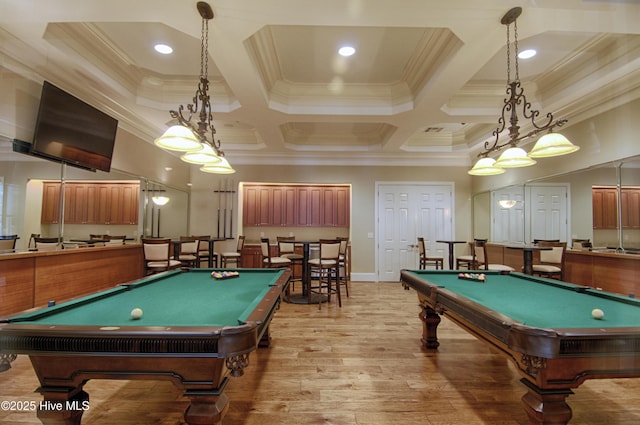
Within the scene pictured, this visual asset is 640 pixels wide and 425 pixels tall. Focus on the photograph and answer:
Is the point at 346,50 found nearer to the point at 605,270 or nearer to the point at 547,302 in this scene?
the point at 547,302

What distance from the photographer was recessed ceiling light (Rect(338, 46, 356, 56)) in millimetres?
3314

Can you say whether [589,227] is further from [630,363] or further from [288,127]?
[288,127]

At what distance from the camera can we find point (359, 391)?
2213 millimetres

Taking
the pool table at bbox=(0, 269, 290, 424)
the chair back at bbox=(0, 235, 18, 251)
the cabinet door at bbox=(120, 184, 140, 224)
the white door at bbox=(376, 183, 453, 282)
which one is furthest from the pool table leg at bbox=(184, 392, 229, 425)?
the white door at bbox=(376, 183, 453, 282)

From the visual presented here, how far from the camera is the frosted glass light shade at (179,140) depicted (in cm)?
245

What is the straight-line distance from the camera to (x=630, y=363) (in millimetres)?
1370

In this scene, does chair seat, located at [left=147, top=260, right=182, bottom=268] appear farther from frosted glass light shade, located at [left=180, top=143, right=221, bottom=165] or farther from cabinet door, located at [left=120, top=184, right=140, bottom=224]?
frosted glass light shade, located at [left=180, top=143, right=221, bottom=165]

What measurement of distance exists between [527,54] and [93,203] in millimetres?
5931

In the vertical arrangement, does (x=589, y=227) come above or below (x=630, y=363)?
above

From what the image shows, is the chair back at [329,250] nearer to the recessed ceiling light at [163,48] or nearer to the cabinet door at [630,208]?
the recessed ceiling light at [163,48]

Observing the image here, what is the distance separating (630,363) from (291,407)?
1908 millimetres

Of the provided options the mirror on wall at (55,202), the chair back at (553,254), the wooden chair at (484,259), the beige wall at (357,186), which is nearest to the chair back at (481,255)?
the wooden chair at (484,259)

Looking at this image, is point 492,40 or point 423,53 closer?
point 492,40

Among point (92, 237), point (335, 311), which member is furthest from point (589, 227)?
point (92, 237)
